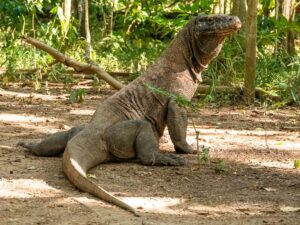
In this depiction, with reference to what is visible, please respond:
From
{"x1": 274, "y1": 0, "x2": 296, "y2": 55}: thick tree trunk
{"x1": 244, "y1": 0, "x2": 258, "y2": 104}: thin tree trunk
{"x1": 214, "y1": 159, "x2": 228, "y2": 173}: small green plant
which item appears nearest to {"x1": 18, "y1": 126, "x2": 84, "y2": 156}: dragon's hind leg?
{"x1": 214, "y1": 159, "x2": 228, "y2": 173}: small green plant

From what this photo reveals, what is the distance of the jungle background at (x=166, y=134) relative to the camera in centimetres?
405

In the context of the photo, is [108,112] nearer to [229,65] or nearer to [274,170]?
[274,170]

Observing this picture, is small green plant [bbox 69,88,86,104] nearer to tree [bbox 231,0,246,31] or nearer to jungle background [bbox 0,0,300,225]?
jungle background [bbox 0,0,300,225]

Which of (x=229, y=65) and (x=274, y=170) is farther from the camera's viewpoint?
(x=229, y=65)

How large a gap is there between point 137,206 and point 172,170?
1.09m

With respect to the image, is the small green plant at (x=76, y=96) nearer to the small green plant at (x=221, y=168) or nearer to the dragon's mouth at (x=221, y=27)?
the dragon's mouth at (x=221, y=27)

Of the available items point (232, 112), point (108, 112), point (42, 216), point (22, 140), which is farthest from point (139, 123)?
point (232, 112)

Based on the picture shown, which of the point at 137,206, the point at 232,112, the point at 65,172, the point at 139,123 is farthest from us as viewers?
the point at 232,112

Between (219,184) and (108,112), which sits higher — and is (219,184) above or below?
below

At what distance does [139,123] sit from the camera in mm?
5379

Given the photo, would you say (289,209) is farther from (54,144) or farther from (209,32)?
(209,32)

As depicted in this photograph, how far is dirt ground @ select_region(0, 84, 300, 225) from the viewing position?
12.7 feet

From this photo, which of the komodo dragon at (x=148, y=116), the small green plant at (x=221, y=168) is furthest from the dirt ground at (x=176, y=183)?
the komodo dragon at (x=148, y=116)

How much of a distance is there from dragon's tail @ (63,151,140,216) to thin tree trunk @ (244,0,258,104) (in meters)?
4.29
